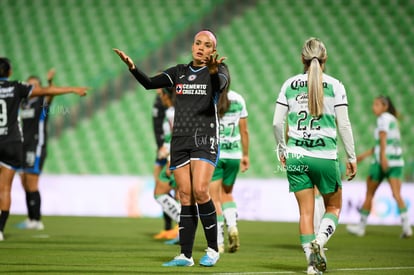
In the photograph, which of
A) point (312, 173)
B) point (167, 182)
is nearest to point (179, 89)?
point (312, 173)

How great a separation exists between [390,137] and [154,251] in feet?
19.3

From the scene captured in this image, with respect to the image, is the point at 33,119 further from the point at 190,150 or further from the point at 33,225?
the point at 190,150

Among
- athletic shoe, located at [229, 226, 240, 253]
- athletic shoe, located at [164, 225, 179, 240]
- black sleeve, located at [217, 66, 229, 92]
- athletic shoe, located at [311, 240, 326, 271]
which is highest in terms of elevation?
black sleeve, located at [217, 66, 229, 92]

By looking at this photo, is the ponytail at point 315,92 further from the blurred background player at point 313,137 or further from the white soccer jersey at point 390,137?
the white soccer jersey at point 390,137

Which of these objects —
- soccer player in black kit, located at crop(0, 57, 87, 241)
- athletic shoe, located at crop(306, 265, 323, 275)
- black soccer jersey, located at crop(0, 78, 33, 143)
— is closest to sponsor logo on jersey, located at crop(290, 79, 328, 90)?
athletic shoe, located at crop(306, 265, 323, 275)

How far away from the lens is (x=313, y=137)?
7.23m

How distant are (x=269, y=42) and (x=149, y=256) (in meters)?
14.3

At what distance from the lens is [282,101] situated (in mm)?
7367

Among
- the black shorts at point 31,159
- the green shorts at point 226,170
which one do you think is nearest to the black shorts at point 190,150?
the green shorts at point 226,170

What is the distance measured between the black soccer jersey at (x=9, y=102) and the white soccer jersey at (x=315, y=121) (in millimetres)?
4440

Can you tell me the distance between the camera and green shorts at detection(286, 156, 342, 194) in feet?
23.6

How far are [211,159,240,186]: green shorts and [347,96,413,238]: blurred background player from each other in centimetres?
409

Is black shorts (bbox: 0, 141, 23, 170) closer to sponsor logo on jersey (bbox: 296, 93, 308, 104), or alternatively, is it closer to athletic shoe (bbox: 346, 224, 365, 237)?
sponsor logo on jersey (bbox: 296, 93, 308, 104)

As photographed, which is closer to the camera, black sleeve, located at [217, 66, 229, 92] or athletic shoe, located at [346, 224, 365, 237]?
black sleeve, located at [217, 66, 229, 92]
